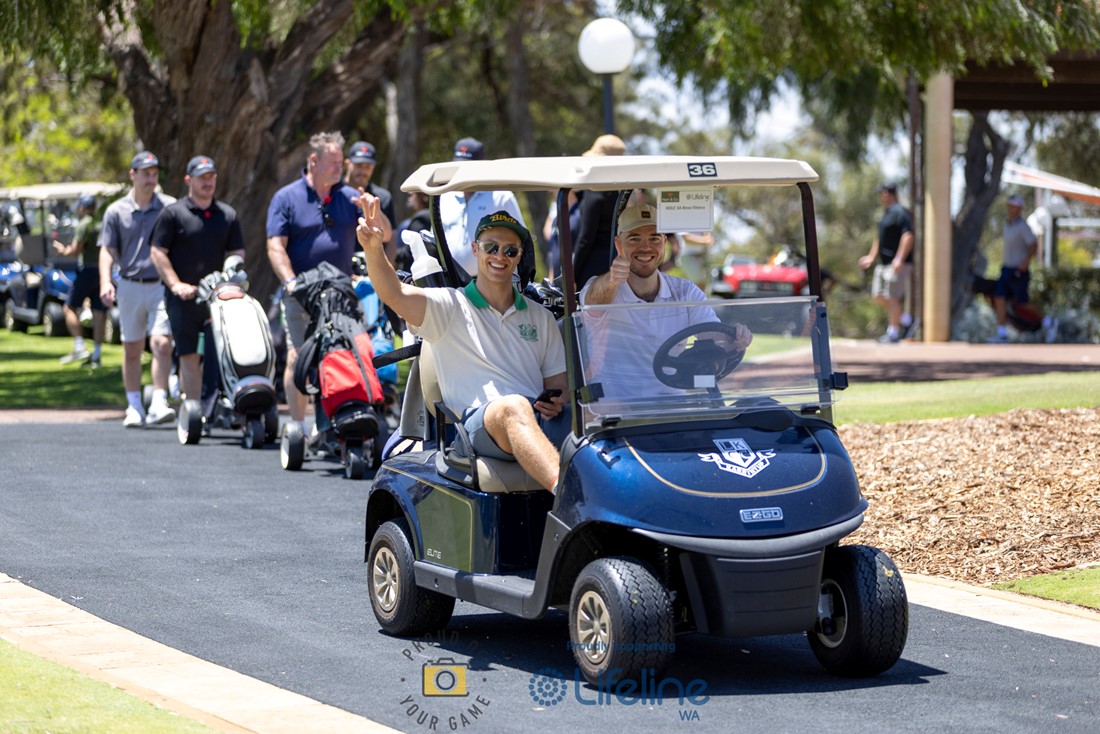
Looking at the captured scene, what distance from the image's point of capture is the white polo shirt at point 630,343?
5836 mm

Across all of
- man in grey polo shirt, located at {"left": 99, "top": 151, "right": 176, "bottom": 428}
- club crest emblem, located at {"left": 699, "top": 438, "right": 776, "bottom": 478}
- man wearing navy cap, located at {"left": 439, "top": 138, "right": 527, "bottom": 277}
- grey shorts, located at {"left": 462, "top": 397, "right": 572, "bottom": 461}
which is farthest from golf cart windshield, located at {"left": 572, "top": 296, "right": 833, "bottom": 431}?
man in grey polo shirt, located at {"left": 99, "top": 151, "right": 176, "bottom": 428}

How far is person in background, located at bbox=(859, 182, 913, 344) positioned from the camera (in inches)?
822

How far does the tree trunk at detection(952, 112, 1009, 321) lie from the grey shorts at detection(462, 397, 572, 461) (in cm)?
2040

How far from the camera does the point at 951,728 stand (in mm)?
5121

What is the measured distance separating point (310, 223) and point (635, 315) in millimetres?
5517

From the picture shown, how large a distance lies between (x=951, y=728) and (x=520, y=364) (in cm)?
212

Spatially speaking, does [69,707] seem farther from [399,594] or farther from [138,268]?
[138,268]

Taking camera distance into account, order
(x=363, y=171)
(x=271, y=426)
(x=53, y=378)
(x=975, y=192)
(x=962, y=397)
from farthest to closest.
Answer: (x=975, y=192)
(x=53, y=378)
(x=962, y=397)
(x=271, y=426)
(x=363, y=171)

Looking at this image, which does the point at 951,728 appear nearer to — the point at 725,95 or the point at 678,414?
the point at 678,414

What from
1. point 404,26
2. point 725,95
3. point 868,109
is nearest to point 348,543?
point 404,26

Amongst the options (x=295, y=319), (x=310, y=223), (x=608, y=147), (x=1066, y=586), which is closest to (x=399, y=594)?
(x=1066, y=586)

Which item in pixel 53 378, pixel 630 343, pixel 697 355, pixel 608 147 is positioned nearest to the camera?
pixel 630 343

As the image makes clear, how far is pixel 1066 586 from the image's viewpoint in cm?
731

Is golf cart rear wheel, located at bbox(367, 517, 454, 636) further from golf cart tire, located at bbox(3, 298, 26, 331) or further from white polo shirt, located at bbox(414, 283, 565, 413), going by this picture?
golf cart tire, located at bbox(3, 298, 26, 331)
